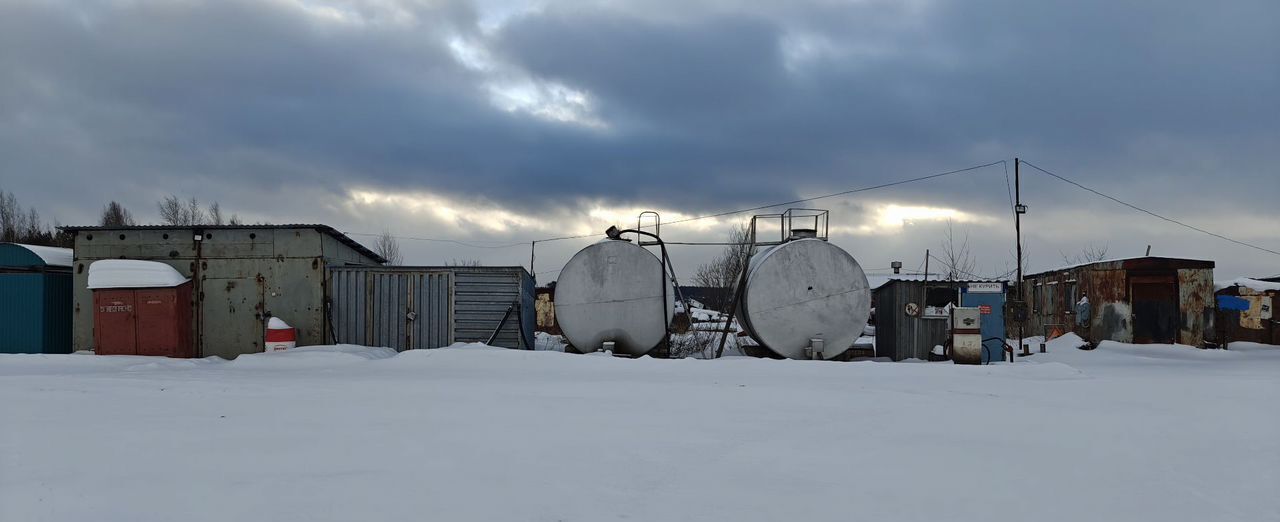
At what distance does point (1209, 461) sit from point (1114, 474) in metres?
1.21

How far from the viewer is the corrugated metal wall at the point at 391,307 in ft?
50.9

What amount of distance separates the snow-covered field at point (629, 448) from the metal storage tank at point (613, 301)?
311 centimetres

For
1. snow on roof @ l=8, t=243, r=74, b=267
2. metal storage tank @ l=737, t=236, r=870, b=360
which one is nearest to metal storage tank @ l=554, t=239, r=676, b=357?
metal storage tank @ l=737, t=236, r=870, b=360

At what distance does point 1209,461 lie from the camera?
6.27 metres

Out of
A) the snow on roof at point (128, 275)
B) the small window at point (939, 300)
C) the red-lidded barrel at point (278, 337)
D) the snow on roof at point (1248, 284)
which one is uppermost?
the snow on roof at point (128, 275)

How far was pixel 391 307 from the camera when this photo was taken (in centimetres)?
1559

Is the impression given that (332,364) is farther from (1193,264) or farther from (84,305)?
(1193,264)

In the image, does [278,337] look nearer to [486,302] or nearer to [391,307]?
[391,307]

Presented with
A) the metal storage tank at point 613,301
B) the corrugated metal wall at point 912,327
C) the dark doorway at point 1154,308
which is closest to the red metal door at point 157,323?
the metal storage tank at point 613,301

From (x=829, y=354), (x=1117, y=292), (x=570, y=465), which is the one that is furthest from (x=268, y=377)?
(x=1117, y=292)

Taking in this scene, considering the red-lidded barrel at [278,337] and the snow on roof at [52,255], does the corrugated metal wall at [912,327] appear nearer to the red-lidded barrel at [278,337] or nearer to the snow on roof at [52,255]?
the red-lidded barrel at [278,337]

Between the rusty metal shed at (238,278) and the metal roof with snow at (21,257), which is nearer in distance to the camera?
the rusty metal shed at (238,278)

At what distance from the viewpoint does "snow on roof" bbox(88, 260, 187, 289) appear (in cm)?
1450

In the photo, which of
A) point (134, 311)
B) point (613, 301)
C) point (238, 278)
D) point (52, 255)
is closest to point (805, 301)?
point (613, 301)
